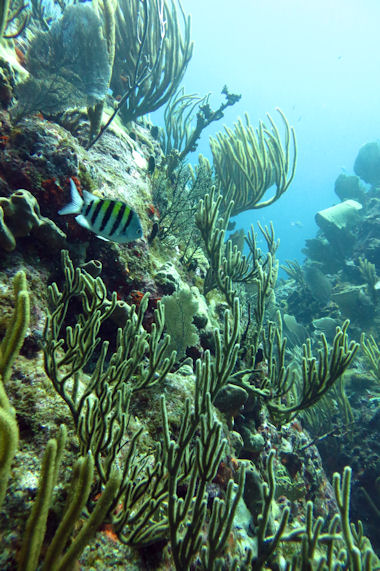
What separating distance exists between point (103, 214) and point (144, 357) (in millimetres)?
1449

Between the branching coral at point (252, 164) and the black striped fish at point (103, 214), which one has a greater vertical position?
the branching coral at point (252, 164)

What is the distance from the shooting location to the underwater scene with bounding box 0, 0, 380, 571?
4.67 feet

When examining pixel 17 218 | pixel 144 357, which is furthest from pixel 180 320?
pixel 17 218

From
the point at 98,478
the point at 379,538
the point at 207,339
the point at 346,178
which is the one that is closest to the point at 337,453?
the point at 379,538

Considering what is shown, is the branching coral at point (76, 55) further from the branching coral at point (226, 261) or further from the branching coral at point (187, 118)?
the branching coral at point (187, 118)

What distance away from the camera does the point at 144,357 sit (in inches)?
112

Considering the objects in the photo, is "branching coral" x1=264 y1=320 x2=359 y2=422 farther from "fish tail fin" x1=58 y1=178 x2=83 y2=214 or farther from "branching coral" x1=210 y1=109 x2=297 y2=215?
"branching coral" x1=210 y1=109 x2=297 y2=215

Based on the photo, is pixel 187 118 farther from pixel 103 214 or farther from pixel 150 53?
pixel 103 214

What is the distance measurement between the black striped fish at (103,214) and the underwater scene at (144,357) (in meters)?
0.01

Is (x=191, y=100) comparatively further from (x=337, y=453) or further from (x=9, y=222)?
(x=337, y=453)

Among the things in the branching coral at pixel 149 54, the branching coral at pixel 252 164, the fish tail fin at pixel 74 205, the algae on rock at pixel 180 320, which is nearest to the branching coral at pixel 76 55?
the branching coral at pixel 149 54

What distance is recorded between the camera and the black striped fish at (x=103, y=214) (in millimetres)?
1939

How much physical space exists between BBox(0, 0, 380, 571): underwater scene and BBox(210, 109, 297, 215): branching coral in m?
0.05

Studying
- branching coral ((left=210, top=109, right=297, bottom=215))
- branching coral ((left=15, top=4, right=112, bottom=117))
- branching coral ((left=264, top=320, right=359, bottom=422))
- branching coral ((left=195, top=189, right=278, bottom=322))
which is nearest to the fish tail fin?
branching coral ((left=195, top=189, right=278, bottom=322))
